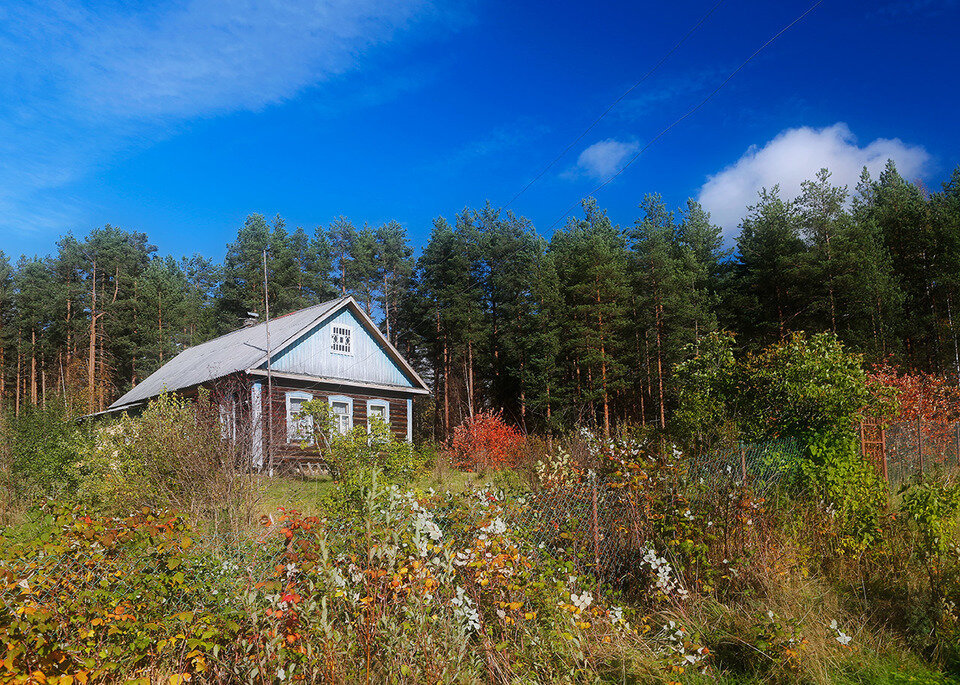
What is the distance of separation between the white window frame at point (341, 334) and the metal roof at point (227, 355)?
66 cm

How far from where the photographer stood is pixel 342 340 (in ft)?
63.6

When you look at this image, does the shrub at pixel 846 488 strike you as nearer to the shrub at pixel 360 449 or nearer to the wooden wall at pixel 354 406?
the shrub at pixel 360 449

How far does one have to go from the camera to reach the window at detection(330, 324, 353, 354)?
62.7ft

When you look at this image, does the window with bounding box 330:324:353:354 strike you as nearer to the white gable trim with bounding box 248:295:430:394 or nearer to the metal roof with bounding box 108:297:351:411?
the white gable trim with bounding box 248:295:430:394

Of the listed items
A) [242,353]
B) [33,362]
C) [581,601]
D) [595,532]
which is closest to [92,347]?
[33,362]

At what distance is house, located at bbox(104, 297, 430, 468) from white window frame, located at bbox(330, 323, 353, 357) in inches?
1.2

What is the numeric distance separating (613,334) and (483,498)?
25141mm

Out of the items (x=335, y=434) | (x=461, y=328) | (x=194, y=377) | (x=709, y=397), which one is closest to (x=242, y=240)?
(x=461, y=328)

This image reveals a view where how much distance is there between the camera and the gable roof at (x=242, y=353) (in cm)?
1748

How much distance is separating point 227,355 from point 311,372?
3332 millimetres

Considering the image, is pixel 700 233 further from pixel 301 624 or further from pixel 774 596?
pixel 301 624

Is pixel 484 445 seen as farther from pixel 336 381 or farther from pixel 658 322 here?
pixel 658 322

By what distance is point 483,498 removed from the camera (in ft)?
14.4

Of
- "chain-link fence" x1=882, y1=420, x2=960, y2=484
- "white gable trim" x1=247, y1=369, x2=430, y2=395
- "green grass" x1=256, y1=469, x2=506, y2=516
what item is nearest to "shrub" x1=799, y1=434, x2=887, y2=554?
"chain-link fence" x1=882, y1=420, x2=960, y2=484
